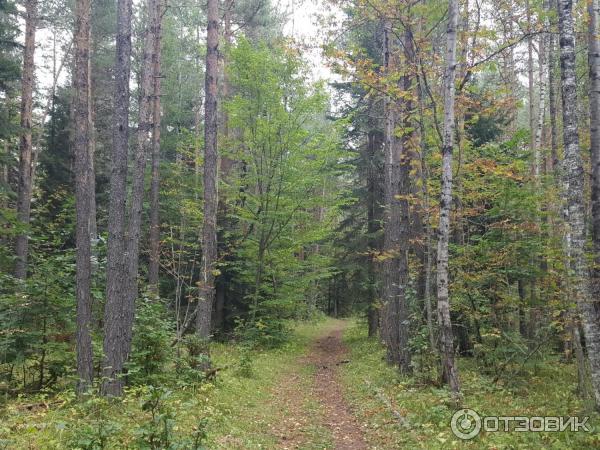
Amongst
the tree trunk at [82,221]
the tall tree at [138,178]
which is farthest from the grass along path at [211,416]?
the tall tree at [138,178]

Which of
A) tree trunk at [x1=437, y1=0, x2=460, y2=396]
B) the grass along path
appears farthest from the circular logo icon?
the grass along path

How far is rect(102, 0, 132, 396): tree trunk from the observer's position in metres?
8.09

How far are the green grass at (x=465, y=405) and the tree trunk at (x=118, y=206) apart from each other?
15.9 feet

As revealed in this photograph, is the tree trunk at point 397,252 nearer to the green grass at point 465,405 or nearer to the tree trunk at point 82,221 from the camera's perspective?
the green grass at point 465,405

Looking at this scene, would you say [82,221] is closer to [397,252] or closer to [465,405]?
[397,252]

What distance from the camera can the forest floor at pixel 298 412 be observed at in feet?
17.9

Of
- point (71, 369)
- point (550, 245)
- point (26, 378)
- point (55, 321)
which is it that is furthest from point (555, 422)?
point (26, 378)

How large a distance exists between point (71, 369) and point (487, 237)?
9.90m

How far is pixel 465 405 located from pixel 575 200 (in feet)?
13.0

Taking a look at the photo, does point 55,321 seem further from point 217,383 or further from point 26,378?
point 217,383

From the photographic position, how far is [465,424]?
6.69 metres

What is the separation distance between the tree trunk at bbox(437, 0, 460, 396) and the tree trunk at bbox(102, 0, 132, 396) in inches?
235

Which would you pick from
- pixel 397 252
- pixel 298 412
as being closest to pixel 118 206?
pixel 298 412

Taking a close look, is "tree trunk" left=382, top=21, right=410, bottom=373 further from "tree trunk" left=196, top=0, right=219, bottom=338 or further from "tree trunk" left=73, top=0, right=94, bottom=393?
"tree trunk" left=73, top=0, right=94, bottom=393
